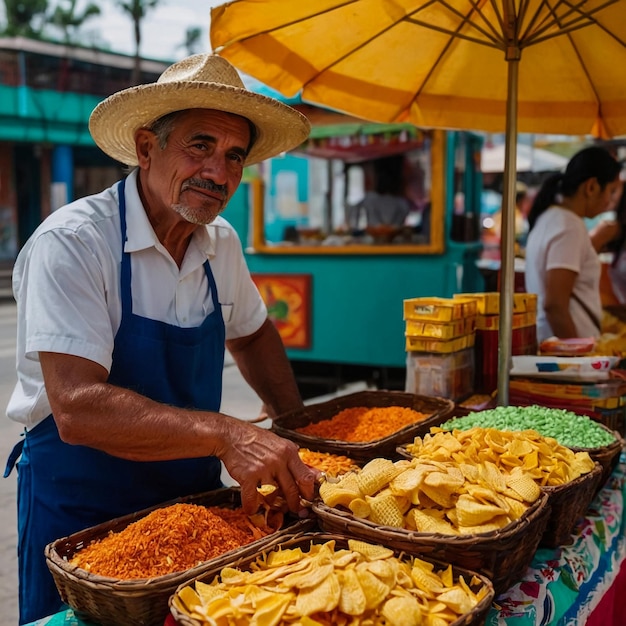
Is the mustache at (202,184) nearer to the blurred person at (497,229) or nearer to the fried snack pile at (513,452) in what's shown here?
the fried snack pile at (513,452)

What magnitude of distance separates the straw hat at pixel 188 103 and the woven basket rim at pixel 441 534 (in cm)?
98

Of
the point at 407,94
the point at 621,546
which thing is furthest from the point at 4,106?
the point at 621,546

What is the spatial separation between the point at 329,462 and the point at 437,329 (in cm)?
74

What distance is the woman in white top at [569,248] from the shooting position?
3.05 metres

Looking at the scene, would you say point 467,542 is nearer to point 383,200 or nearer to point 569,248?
point 569,248

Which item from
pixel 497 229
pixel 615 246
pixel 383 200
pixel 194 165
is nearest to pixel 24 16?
pixel 497 229

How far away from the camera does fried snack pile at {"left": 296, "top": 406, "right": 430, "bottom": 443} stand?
1965mm

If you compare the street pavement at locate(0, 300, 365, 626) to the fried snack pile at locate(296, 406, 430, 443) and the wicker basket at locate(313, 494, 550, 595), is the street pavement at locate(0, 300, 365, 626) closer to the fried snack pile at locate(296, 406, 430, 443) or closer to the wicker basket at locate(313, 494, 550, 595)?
the fried snack pile at locate(296, 406, 430, 443)

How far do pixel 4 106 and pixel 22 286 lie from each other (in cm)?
1631

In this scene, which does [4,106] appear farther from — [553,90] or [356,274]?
[553,90]

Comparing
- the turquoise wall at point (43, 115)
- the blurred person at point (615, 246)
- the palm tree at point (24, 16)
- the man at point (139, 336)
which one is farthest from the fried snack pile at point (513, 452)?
the palm tree at point (24, 16)

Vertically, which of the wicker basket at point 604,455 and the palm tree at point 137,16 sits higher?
the palm tree at point 137,16

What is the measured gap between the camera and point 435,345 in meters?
2.33

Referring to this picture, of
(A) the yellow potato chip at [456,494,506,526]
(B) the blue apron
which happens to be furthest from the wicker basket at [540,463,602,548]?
(B) the blue apron
